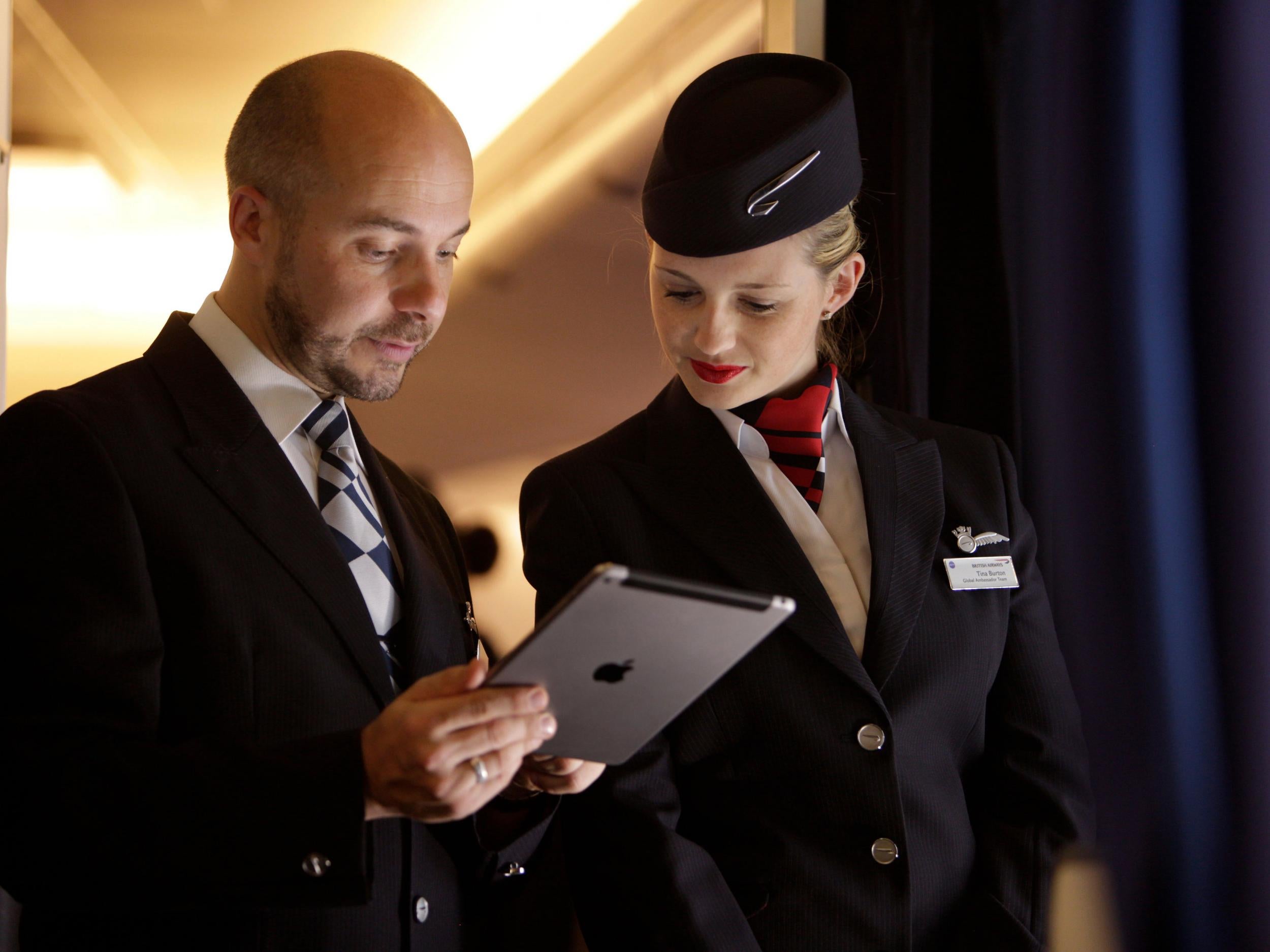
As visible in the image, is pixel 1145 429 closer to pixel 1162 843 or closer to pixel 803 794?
pixel 1162 843

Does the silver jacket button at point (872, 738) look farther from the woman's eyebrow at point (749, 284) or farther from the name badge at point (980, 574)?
the woman's eyebrow at point (749, 284)

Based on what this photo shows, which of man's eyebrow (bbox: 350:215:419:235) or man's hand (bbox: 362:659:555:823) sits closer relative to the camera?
man's hand (bbox: 362:659:555:823)

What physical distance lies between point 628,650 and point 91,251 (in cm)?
129

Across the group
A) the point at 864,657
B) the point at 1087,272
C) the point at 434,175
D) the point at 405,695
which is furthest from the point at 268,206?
the point at 1087,272

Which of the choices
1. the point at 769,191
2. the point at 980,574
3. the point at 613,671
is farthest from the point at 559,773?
the point at 769,191

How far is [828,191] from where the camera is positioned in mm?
1601

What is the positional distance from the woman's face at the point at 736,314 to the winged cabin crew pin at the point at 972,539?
340 mm

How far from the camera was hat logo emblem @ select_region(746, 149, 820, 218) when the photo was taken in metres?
1.53

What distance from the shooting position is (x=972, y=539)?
165cm

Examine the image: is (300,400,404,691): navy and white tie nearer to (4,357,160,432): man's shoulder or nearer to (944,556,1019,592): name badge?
(4,357,160,432): man's shoulder

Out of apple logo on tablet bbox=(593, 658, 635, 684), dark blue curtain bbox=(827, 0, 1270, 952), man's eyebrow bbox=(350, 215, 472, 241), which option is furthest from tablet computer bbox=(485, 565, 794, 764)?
dark blue curtain bbox=(827, 0, 1270, 952)

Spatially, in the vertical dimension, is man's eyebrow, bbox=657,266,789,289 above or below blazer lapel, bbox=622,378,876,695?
above

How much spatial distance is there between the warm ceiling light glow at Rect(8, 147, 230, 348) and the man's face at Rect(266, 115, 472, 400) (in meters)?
0.52

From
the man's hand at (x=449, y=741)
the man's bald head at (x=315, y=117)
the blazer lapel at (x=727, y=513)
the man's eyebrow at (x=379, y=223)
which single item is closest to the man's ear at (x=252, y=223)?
the man's bald head at (x=315, y=117)
